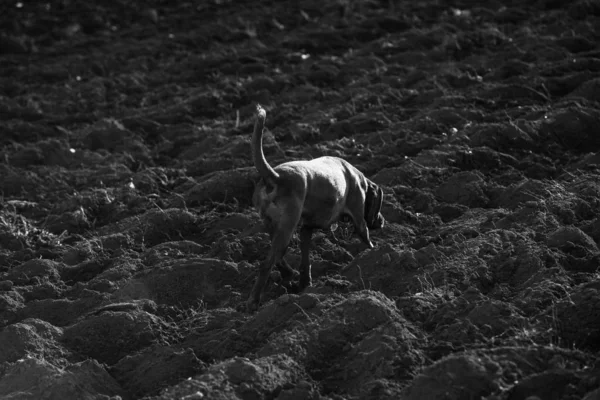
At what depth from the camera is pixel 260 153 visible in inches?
256

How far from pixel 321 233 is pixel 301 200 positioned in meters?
1.67

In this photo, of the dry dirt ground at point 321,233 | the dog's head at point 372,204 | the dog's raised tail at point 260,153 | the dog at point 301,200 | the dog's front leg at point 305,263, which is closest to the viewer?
the dry dirt ground at point 321,233

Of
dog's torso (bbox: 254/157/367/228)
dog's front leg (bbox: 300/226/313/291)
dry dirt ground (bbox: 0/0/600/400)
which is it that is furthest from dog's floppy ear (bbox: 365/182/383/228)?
dog's front leg (bbox: 300/226/313/291)

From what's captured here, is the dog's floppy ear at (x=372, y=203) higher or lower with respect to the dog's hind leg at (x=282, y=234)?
lower

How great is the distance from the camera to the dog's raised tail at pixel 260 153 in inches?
253

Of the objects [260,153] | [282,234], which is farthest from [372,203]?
[260,153]

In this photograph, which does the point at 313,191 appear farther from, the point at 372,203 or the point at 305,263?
the point at 372,203

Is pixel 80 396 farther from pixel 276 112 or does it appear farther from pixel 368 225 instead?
pixel 276 112

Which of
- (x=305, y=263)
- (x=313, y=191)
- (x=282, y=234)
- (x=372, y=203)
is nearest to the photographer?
(x=282, y=234)

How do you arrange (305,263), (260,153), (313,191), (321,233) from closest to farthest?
(260,153) → (313,191) → (305,263) → (321,233)

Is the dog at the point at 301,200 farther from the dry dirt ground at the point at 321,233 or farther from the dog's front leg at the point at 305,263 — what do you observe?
the dry dirt ground at the point at 321,233

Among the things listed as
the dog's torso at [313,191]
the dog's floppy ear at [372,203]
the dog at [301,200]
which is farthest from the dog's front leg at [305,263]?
the dog's floppy ear at [372,203]

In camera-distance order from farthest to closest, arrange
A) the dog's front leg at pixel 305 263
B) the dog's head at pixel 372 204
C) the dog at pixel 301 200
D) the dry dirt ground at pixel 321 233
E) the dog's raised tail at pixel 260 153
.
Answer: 1. the dog's head at pixel 372 204
2. the dog's front leg at pixel 305 263
3. the dog at pixel 301 200
4. the dog's raised tail at pixel 260 153
5. the dry dirt ground at pixel 321 233

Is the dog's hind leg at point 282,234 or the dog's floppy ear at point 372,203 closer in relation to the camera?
the dog's hind leg at point 282,234
